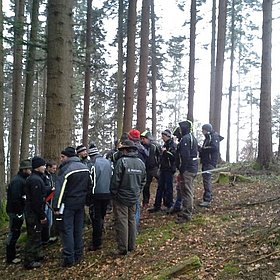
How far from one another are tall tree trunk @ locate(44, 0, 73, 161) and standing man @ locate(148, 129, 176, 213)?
2429 mm

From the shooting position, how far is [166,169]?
8742mm

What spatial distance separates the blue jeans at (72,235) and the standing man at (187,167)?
228 cm

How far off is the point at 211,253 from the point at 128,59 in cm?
991

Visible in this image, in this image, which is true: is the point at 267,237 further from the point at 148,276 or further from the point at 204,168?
the point at 204,168

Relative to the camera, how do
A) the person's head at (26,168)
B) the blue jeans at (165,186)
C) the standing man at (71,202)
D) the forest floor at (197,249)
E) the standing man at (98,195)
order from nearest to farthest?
the forest floor at (197,249), the standing man at (71,202), the standing man at (98,195), the person's head at (26,168), the blue jeans at (165,186)

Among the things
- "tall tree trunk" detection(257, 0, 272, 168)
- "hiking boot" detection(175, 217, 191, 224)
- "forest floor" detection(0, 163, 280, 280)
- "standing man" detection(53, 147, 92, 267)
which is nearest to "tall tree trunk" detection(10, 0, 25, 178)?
"forest floor" detection(0, 163, 280, 280)

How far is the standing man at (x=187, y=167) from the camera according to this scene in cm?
773

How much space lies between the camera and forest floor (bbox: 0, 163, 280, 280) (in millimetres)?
5133

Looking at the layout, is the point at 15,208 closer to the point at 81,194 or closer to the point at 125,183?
the point at 81,194

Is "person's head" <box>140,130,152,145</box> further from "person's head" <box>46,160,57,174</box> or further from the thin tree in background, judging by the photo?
the thin tree in background

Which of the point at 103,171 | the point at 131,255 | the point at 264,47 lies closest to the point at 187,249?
the point at 131,255

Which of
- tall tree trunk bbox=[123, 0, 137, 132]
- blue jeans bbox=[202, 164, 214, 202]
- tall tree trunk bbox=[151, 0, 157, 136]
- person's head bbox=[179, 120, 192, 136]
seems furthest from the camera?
tall tree trunk bbox=[151, 0, 157, 136]

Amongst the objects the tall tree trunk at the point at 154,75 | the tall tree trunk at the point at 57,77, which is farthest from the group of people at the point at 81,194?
the tall tree trunk at the point at 154,75

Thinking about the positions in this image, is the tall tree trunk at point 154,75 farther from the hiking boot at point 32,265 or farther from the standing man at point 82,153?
the hiking boot at point 32,265
